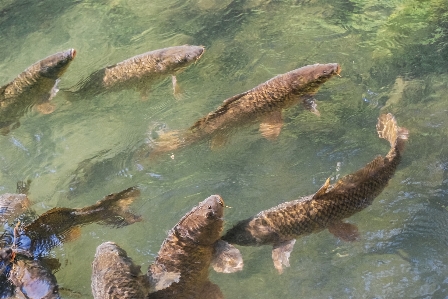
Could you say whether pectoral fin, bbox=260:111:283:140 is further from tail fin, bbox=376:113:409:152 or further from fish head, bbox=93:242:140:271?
fish head, bbox=93:242:140:271

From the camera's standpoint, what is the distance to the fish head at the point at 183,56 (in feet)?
17.7

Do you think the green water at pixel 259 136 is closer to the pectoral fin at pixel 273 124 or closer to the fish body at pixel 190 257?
the pectoral fin at pixel 273 124

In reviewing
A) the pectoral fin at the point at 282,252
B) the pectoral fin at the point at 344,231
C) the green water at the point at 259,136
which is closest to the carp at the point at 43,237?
the green water at the point at 259,136

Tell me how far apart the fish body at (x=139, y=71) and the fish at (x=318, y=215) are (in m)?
2.22

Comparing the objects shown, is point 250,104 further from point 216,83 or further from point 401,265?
point 401,265

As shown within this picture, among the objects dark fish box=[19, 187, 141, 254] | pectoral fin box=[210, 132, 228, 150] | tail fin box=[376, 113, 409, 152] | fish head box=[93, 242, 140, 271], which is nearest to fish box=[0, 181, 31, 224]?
dark fish box=[19, 187, 141, 254]

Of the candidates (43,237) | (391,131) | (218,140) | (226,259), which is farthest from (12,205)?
(391,131)

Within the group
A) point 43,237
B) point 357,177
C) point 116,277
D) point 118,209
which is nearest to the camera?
point 116,277

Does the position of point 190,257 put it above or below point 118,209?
below

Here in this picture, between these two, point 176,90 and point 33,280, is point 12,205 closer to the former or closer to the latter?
point 33,280

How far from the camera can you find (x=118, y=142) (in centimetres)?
506

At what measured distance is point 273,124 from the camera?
4668mm

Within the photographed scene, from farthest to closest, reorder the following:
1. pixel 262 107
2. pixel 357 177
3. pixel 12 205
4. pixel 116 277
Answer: pixel 262 107
pixel 12 205
pixel 357 177
pixel 116 277

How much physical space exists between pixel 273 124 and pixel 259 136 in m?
0.20
